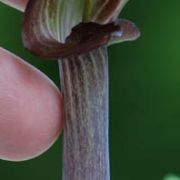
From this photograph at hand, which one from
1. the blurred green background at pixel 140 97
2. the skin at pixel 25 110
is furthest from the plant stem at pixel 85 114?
the blurred green background at pixel 140 97

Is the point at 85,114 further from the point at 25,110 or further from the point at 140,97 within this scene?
the point at 140,97

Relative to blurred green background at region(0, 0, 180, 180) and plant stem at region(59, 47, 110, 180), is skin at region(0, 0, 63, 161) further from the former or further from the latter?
blurred green background at region(0, 0, 180, 180)

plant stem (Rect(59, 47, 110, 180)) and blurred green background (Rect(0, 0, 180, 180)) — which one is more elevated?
blurred green background (Rect(0, 0, 180, 180))

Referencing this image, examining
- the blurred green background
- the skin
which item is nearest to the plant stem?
the skin

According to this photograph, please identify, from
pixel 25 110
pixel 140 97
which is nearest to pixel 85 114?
pixel 25 110

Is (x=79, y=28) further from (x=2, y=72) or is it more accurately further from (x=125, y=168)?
(x=125, y=168)

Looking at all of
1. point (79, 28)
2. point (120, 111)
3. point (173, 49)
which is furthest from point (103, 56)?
point (120, 111)
